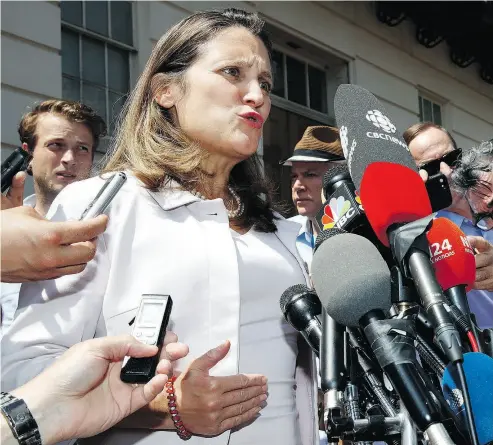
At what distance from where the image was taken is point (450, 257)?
149 centimetres

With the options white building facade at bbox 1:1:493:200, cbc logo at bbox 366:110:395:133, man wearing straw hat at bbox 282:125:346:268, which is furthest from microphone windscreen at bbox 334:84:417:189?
white building facade at bbox 1:1:493:200

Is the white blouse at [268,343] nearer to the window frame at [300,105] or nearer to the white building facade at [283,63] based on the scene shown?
the white building facade at [283,63]

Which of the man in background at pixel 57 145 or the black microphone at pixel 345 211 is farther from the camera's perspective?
the man in background at pixel 57 145

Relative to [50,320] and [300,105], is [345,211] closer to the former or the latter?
[50,320]

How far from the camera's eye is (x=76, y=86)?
6.18 m

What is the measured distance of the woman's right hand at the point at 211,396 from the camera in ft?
5.08

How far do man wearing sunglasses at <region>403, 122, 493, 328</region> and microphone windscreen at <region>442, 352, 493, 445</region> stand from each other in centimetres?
45

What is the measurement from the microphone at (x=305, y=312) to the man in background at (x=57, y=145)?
2136 mm

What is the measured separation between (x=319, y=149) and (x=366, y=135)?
3181mm

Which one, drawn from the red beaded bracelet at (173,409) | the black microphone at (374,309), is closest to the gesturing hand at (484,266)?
the black microphone at (374,309)

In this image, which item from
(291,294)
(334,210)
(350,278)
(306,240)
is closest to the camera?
(350,278)

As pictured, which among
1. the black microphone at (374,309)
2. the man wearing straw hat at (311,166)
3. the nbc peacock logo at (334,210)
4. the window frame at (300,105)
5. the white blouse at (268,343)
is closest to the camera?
the black microphone at (374,309)

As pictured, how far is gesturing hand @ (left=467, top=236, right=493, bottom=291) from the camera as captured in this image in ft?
6.08

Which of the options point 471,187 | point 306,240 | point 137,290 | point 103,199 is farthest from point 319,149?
point 103,199
